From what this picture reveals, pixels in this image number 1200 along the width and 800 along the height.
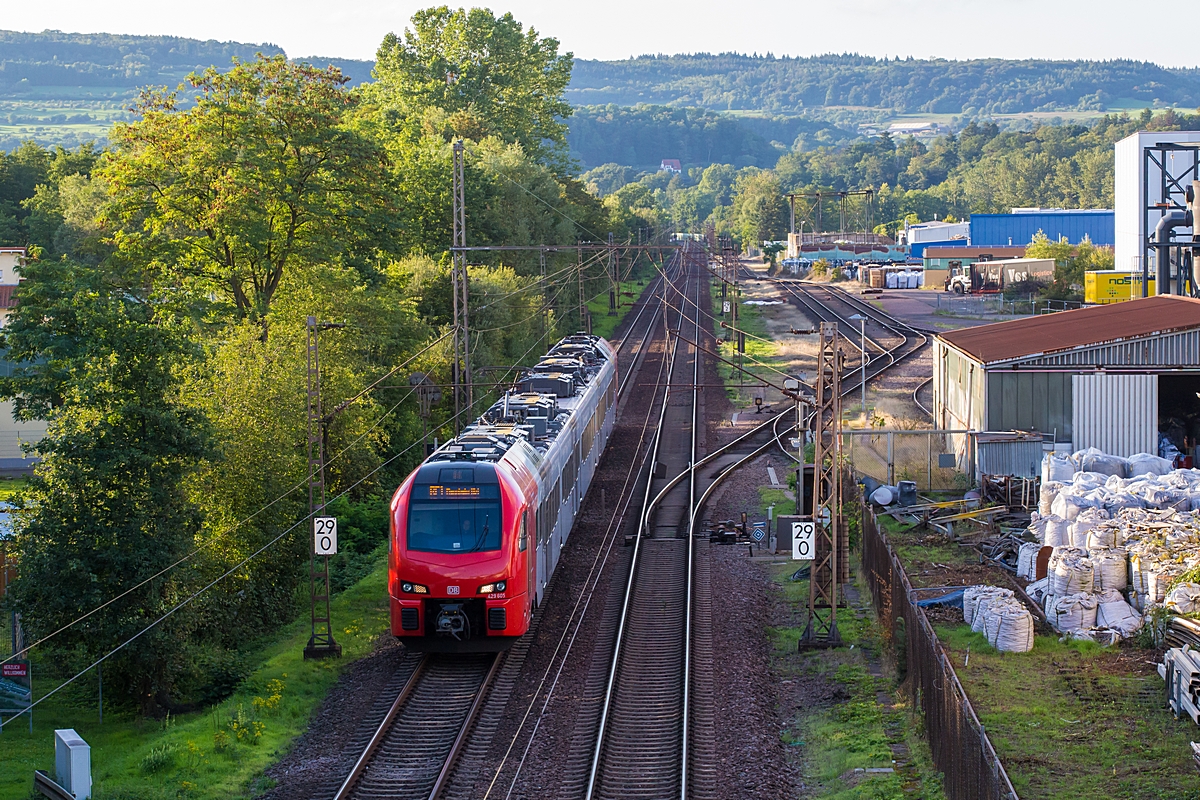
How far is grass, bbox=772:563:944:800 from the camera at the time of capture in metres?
15.1

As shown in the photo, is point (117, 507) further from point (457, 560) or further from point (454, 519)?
point (457, 560)

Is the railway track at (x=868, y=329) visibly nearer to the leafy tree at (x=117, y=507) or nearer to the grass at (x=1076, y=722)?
the grass at (x=1076, y=722)

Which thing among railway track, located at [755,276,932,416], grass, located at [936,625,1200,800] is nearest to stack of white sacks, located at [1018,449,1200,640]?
grass, located at [936,625,1200,800]

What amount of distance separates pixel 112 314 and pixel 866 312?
62.3 m

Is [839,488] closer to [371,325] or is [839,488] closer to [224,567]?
[224,567]

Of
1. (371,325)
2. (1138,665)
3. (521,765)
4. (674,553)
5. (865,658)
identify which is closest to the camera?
(521,765)

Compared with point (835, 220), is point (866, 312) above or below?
below

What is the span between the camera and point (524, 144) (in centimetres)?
9175

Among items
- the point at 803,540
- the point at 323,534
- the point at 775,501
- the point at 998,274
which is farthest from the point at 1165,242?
the point at 998,274

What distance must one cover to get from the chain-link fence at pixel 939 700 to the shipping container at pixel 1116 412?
11.6 meters

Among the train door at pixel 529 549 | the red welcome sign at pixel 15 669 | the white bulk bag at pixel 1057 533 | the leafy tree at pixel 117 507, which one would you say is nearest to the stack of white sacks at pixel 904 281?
the white bulk bag at pixel 1057 533

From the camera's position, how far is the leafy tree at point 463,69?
86.6 m

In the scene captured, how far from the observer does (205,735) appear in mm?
17281

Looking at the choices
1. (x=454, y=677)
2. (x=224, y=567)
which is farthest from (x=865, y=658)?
(x=224, y=567)
